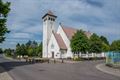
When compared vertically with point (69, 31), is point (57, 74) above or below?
below

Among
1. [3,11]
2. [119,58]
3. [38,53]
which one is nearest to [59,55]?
[38,53]

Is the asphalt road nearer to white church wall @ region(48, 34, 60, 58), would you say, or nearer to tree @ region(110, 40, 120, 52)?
white church wall @ region(48, 34, 60, 58)

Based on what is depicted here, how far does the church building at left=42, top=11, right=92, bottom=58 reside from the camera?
7056cm

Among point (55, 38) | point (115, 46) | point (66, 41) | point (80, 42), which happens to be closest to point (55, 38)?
point (55, 38)

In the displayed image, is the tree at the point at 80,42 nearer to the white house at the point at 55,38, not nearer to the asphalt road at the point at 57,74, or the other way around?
the white house at the point at 55,38

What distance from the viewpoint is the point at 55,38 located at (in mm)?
70812

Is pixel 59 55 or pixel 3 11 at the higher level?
pixel 3 11

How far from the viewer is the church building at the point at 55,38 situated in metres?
70.6

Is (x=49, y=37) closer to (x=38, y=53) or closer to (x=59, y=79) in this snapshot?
(x=38, y=53)

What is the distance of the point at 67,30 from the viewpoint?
75.8 m

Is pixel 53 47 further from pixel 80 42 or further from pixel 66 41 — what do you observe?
pixel 80 42

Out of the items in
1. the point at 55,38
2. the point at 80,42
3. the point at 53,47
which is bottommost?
the point at 53,47

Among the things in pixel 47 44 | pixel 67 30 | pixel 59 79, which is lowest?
pixel 59 79

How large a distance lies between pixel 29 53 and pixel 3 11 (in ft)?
244
